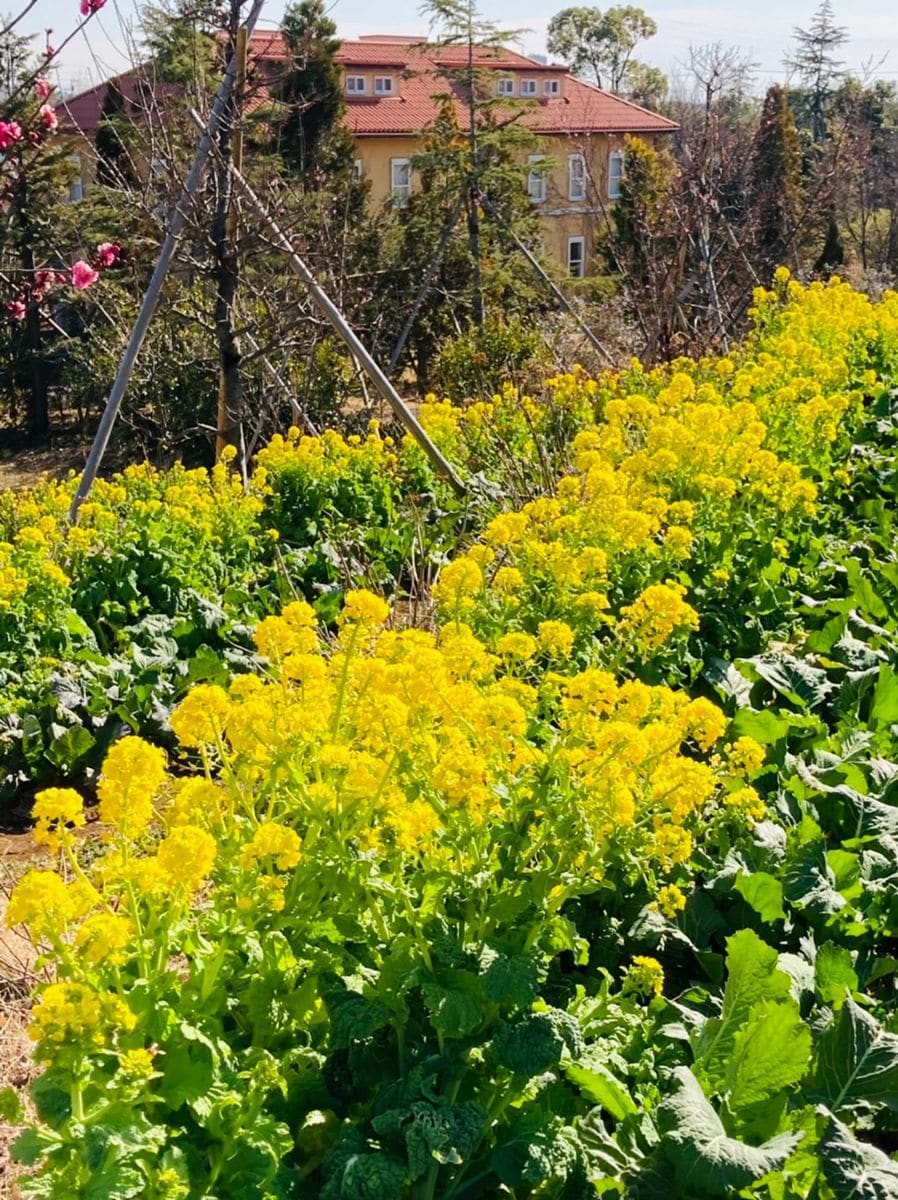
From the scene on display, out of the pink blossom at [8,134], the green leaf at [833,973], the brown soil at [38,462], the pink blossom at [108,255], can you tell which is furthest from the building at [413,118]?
the green leaf at [833,973]

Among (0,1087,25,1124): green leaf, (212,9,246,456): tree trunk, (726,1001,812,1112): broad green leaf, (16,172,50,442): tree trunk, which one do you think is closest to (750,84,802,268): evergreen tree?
(212,9,246,456): tree trunk

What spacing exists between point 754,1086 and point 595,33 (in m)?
62.4

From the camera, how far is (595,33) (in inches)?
2264

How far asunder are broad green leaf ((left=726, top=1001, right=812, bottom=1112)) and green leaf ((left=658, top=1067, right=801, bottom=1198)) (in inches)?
3.6

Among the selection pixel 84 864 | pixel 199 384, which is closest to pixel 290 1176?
pixel 84 864

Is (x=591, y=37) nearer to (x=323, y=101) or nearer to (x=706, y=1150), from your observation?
(x=323, y=101)

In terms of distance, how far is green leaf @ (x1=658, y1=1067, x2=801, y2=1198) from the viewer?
6.95ft

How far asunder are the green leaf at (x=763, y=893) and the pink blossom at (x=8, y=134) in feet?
11.3

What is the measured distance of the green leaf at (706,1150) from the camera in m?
2.12

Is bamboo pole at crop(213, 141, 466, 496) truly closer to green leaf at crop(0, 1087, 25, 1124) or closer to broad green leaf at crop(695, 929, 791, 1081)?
broad green leaf at crop(695, 929, 791, 1081)

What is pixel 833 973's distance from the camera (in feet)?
9.16

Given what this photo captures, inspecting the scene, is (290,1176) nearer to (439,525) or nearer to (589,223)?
(439,525)

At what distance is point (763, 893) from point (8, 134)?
3.61 meters

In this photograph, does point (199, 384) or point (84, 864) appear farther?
point (199, 384)
